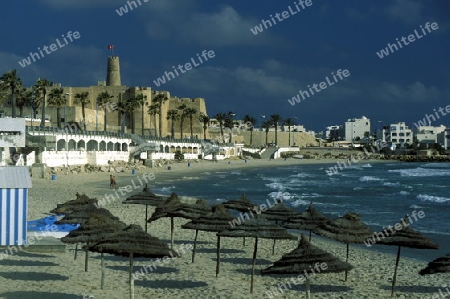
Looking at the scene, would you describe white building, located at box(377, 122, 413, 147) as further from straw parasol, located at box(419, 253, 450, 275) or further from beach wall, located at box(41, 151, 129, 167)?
straw parasol, located at box(419, 253, 450, 275)

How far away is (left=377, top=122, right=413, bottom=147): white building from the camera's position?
176500 millimetres

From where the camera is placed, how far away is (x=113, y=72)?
104 m

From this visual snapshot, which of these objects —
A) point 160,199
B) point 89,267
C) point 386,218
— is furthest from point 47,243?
point 386,218

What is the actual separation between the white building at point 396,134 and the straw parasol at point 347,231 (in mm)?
167629

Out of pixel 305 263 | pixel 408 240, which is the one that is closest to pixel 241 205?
pixel 408 240

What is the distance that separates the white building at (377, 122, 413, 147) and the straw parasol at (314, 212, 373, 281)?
6600 inches

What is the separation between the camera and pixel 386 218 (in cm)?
2684

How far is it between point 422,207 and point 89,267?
79.3 ft

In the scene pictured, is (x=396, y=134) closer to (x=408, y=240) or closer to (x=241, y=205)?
(x=241, y=205)

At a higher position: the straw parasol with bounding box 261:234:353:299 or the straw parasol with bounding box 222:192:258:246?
the straw parasol with bounding box 222:192:258:246

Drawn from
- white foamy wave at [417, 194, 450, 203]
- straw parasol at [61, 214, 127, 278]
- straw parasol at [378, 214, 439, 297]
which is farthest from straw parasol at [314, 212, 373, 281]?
white foamy wave at [417, 194, 450, 203]

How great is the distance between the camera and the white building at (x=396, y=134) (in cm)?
17650

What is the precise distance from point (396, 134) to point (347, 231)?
6827 inches

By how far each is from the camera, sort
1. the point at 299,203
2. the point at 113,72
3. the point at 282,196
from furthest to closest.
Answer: the point at 113,72 < the point at 282,196 < the point at 299,203
